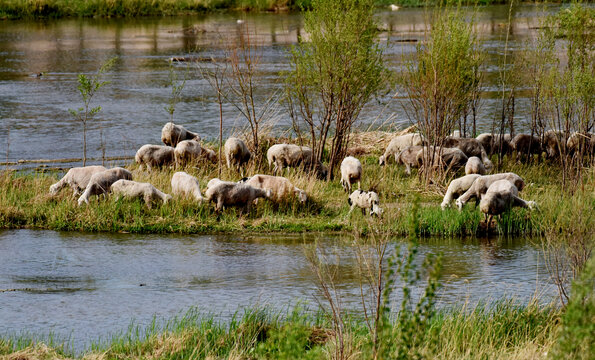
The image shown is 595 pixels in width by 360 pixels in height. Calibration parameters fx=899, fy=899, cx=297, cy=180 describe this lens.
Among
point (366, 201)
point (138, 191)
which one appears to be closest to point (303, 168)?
point (366, 201)

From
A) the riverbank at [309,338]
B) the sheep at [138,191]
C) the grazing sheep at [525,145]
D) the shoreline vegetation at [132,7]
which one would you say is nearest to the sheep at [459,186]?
the grazing sheep at [525,145]

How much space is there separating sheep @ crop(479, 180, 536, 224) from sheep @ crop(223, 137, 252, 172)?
5.77m

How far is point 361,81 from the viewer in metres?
19.0

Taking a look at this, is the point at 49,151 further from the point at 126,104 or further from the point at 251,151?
the point at 126,104

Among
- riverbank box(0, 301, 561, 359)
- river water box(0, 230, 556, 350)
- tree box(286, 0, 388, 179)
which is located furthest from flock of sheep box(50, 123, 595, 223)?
riverbank box(0, 301, 561, 359)

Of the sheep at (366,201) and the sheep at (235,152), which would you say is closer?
the sheep at (366,201)

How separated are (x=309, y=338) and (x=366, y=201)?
606cm

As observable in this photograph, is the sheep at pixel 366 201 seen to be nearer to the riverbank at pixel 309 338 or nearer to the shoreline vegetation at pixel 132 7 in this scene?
the riverbank at pixel 309 338

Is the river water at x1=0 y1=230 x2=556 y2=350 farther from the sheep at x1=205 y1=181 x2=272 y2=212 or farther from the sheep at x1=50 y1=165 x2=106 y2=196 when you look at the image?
the sheep at x1=50 y1=165 x2=106 y2=196

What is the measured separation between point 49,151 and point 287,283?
13013 millimetres

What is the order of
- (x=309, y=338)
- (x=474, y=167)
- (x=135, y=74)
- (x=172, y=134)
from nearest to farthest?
(x=309, y=338), (x=474, y=167), (x=172, y=134), (x=135, y=74)

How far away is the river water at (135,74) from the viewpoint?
1017 inches

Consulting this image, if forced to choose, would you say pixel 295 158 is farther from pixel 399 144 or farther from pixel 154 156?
pixel 154 156

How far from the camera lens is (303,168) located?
1881 centimetres
